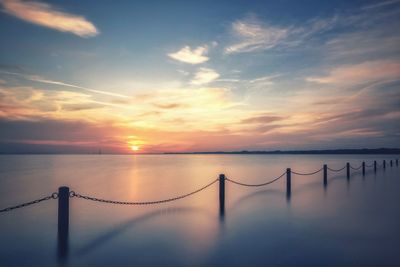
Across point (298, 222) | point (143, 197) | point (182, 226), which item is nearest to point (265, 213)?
point (298, 222)

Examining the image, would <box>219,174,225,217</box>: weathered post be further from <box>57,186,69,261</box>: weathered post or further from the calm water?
<box>57,186,69,261</box>: weathered post

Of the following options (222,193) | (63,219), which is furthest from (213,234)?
(63,219)

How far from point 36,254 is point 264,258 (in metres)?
6.25

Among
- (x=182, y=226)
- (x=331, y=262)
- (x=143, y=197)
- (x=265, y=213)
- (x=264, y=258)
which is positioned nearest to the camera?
(x=331, y=262)

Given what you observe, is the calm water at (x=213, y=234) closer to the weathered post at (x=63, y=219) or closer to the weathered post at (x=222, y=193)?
the weathered post at (x=63, y=219)

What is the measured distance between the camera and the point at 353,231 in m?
9.80

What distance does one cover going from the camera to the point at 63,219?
791 centimetres

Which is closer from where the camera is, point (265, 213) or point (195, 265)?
point (195, 265)

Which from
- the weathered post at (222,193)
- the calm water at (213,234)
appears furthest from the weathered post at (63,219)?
the weathered post at (222,193)

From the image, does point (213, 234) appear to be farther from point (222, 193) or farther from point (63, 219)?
point (63, 219)

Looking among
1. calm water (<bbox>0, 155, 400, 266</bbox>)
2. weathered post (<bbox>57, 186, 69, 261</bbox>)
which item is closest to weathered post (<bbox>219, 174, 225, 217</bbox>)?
calm water (<bbox>0, 155, 400, 266</bbox>)

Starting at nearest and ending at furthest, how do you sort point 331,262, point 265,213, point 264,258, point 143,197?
point 331,262, point 264,258, point 265,213, point 143,197

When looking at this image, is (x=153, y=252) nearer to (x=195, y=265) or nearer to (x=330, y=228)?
(x=195, y=265)

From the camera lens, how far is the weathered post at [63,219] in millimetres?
7551
